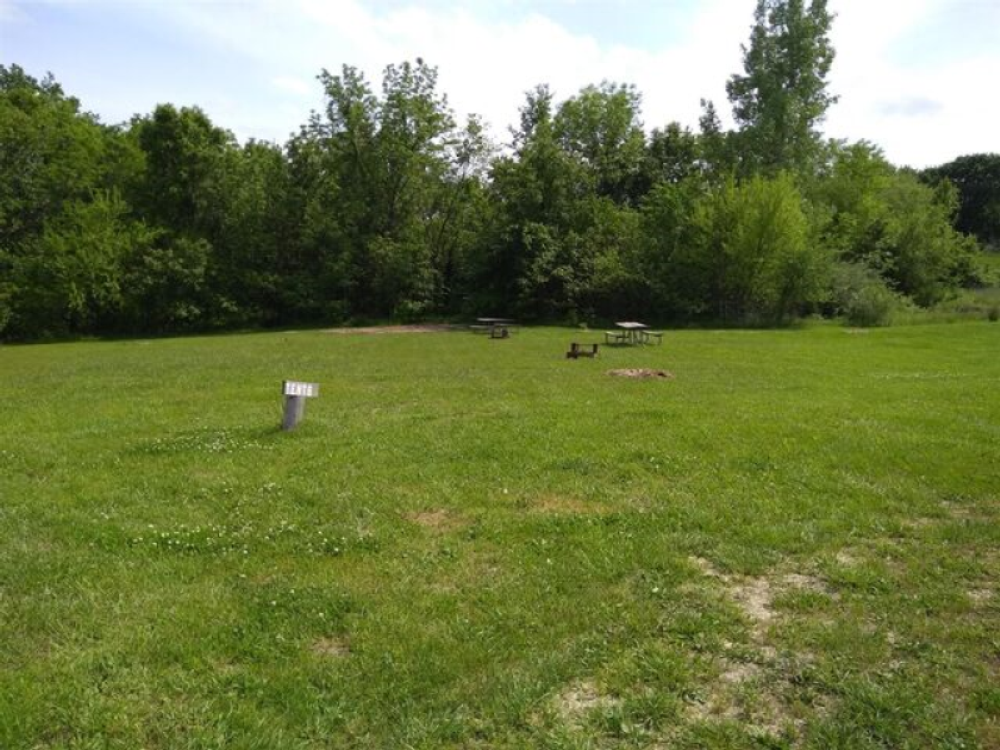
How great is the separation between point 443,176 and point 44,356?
2177 centimetres

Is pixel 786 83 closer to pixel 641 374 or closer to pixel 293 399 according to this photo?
pixel 641 374

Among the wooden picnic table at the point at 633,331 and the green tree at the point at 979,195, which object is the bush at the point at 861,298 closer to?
the wooden picnic table at the point at 633,331

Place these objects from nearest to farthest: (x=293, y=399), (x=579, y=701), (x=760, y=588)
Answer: (x=579, y=701) → (x=760, y=588) → (x=293, y=399)

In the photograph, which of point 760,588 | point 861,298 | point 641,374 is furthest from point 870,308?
point 760,588

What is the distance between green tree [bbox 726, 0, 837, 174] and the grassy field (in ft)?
102

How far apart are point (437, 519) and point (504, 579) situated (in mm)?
1260

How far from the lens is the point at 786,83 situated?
3706cm

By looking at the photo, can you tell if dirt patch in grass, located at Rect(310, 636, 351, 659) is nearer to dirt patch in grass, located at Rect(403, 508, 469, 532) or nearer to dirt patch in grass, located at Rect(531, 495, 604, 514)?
dirt patch in grass, located at Rect(403, 508, 469, 532)

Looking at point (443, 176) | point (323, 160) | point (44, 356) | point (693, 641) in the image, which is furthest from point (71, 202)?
point (693, 641)

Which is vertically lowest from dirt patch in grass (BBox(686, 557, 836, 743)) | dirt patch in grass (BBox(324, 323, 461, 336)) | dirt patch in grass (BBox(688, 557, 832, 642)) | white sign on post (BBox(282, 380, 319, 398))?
dirt patch in grass (BBox(686, 557, 836, 743))

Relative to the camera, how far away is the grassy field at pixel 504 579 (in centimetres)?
312

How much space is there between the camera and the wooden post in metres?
8.59

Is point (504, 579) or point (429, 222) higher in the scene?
point (429, 222)

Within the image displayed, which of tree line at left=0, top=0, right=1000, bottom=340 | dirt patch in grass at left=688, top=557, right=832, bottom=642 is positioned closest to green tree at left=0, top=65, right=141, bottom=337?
tree line at left=0, top=0, right=1000, bottom=340
